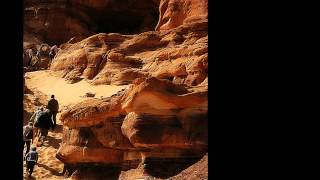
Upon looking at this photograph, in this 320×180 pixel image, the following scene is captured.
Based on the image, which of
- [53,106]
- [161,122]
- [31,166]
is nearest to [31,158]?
[31,166]

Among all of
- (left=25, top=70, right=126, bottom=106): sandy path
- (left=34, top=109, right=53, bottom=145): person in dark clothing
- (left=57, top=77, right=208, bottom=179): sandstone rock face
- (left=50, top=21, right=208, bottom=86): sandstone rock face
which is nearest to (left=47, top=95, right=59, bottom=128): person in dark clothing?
(left=34, top=109, right=53, bottom=145): person in dark clothing

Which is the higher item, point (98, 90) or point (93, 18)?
point (93, 18)

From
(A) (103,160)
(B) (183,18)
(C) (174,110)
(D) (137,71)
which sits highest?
(B) (183,18)

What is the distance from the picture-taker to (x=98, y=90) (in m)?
19.8

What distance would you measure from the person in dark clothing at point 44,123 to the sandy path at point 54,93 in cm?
28

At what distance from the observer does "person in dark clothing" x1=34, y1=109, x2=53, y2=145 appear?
14.9 metres

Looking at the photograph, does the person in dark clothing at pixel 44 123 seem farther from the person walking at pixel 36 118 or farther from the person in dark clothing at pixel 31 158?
the person in dark clothing at pixel 31 158

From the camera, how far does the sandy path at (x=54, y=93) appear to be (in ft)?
46.9

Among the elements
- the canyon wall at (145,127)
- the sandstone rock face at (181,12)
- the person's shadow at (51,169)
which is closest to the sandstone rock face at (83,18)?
the sandstone rock face at (181,12)

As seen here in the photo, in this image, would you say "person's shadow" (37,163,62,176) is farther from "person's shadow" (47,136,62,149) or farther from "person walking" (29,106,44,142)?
"person walking" (29,106,44,142)

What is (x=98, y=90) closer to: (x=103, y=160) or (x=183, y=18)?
(x=183, y=18)

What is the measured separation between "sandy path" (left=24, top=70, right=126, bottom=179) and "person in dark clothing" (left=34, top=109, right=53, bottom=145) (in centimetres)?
28
